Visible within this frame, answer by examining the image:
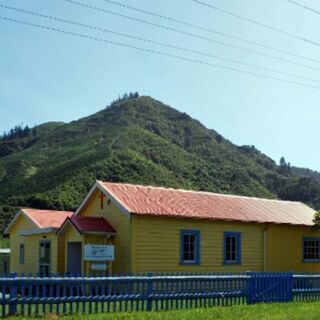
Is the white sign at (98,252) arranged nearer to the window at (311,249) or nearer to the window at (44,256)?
the window at (44,256)

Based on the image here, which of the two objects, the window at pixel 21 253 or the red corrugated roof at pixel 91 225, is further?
the window at pixel 21 253

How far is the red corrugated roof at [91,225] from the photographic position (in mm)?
22953

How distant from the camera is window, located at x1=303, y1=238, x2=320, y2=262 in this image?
29.1 m

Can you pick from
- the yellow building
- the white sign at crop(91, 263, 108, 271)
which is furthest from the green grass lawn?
the yellow building

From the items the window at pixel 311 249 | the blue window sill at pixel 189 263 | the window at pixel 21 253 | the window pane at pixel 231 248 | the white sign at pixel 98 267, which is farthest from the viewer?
the window at pixel 21 253

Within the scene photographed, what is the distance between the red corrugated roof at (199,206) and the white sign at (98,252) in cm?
167

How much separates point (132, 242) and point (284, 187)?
99716 mm

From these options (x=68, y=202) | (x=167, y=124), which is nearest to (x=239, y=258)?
(x=68, y=202)

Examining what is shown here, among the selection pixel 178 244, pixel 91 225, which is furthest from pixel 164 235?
pixel 91 225

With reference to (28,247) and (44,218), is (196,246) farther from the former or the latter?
(28,247)

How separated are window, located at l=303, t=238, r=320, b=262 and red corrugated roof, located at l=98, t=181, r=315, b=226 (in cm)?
95

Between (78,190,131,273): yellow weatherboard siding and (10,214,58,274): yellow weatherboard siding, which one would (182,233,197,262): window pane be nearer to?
(78,190,131,273): yellow weatherboard siding

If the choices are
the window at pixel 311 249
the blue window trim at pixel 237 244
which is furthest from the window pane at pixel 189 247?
the window at pixel 311 249

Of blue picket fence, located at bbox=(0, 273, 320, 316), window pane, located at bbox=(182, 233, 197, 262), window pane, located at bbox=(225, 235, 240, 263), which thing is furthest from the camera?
window pane, located at bbox=(225, 235, 240, 263)
